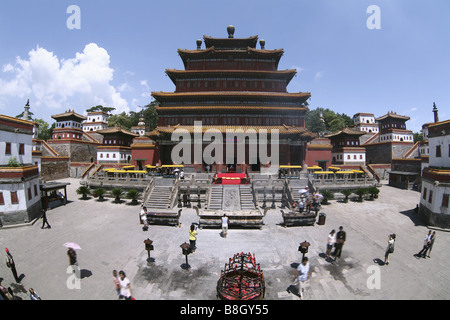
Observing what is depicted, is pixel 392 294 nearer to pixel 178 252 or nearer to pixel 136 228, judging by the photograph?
pixel 178 252

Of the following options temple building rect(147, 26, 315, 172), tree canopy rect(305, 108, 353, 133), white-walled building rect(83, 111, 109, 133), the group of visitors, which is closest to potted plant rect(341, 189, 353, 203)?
the group of visitors

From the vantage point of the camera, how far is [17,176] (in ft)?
52.3

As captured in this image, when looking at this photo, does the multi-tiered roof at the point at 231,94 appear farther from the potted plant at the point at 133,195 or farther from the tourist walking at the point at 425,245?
the tourist walking at the point at 425,245

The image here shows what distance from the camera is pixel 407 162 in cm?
3700

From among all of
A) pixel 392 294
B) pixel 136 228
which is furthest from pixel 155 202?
pixel 392 294

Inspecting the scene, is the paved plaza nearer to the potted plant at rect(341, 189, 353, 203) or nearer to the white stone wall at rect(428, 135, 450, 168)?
the potted plant at rect(341, 189, 353, 203)

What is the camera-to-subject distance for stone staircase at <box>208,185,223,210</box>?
65.7 ft

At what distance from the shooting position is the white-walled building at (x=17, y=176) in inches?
617

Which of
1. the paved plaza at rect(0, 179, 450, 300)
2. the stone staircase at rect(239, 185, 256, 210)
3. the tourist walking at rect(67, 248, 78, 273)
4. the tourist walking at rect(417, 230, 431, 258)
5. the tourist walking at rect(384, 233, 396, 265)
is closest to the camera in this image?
the paved plaza at rect(0, 179, 450, 300)

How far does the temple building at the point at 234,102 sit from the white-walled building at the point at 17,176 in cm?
1491

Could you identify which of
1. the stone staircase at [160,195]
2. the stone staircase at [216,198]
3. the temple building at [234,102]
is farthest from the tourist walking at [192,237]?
the temple building at [234,102]

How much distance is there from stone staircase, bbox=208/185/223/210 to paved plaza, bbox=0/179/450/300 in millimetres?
2575

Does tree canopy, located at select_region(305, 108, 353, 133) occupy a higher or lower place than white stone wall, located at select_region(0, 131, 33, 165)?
higher
